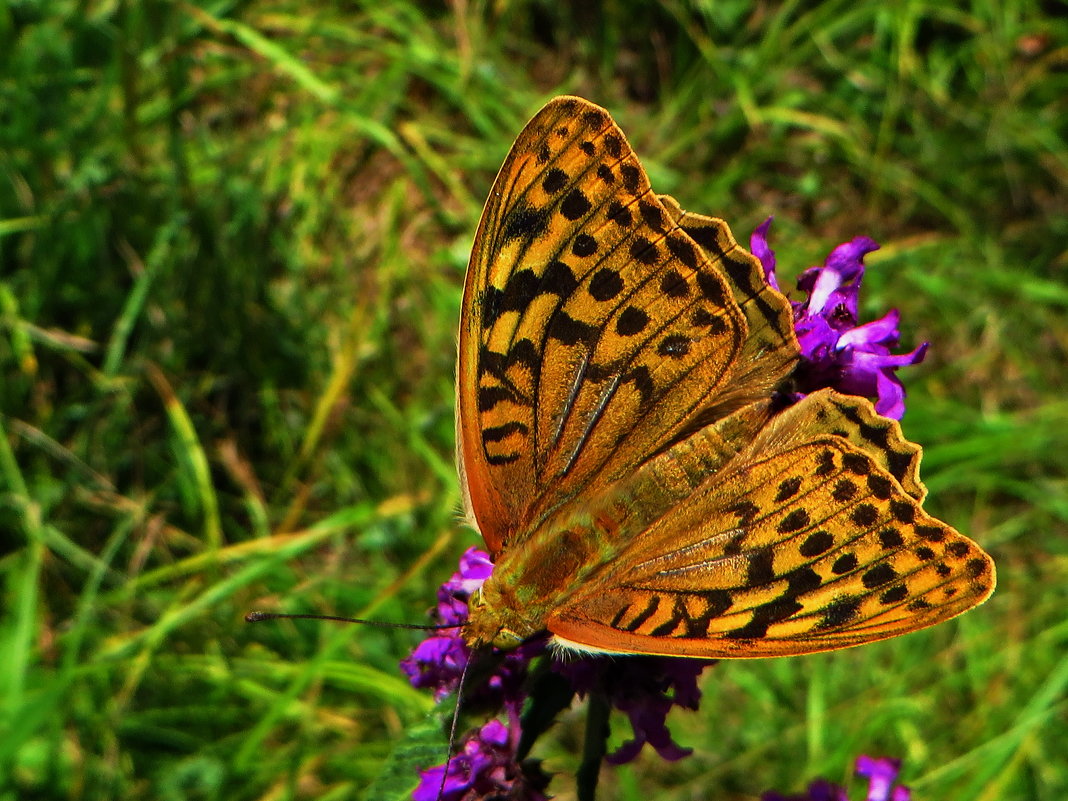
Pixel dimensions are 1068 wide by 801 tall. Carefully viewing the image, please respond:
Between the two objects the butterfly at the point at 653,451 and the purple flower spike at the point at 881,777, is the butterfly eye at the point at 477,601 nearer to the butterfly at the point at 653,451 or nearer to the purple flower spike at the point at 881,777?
the butterfly at the point at 653,451

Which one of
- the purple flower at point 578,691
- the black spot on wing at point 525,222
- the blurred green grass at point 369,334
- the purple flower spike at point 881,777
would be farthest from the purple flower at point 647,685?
the blurred green grass at point 369,334

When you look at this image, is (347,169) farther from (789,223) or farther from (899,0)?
(899,0)

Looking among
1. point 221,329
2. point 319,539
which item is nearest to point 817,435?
point 319,539

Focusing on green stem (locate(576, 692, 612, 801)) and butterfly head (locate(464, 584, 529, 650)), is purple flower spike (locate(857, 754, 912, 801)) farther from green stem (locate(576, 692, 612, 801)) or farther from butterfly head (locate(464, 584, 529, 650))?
butterfly head (locate(464, 584, 529, 650))

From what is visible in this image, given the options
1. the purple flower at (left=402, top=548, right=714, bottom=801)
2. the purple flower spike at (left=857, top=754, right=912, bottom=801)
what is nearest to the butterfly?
the purple flower at (left=402, top=548, right=714, bottom=801)

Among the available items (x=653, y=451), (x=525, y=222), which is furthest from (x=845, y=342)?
(x=525, y=222)
